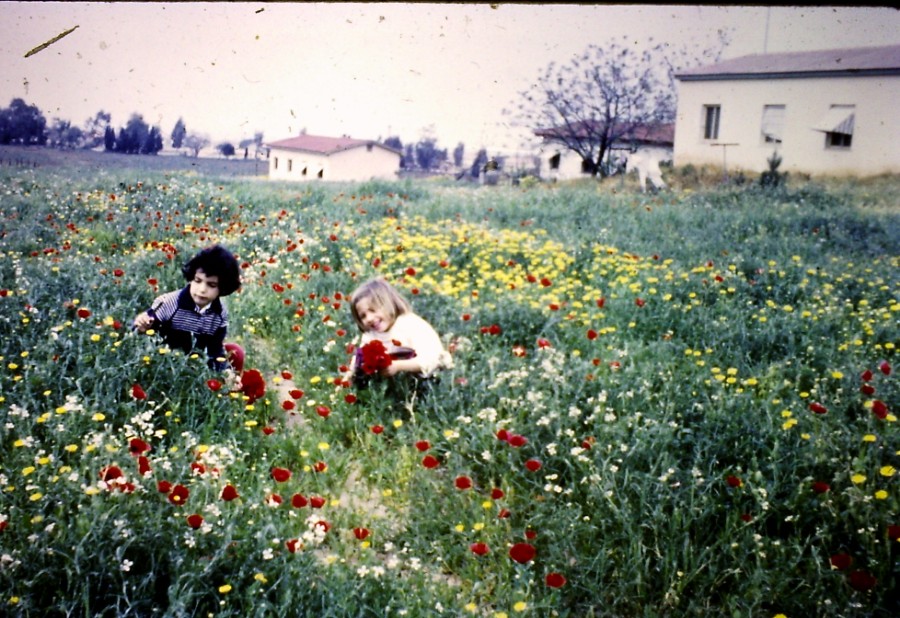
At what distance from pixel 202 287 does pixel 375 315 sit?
96cm

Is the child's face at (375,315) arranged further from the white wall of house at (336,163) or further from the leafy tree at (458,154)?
the leafy tree at (458,154)

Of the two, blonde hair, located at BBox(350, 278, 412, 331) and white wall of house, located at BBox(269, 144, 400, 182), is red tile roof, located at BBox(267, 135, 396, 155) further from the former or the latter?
blonde hair, located at BBox(350, 278, 412, 331)

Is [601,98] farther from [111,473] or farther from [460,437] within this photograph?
[111,473]

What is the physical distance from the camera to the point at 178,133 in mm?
3885

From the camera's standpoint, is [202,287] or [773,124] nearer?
[202,287]

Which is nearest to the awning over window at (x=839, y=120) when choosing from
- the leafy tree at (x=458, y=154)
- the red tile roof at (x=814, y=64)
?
the red tile roof at (x=814, y=64)

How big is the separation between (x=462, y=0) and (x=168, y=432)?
8.06 ft

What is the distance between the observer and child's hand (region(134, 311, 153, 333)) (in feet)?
10.4

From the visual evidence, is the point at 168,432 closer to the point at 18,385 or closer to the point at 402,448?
the point at 18,385

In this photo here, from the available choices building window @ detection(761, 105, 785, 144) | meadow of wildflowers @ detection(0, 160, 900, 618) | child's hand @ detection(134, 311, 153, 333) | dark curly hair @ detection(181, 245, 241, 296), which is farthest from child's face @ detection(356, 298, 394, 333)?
building window @ detection(761, 105, 785, 144)

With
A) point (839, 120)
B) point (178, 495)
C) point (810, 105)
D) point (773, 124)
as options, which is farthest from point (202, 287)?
point (773, 124)

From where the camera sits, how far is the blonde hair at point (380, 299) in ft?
11.4

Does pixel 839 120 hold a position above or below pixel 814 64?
below

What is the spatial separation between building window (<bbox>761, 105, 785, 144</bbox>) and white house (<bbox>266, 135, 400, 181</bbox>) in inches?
120
